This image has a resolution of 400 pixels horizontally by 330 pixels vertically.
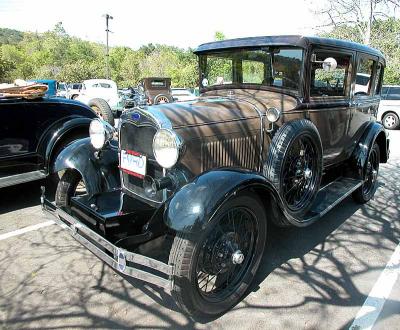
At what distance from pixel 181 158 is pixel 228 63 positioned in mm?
1788

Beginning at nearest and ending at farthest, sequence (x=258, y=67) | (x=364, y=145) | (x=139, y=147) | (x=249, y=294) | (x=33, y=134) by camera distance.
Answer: (x=249, y=294), (x=139, y=147), (x=258, y=67), (x=364, y=145), (x=33, y=134)

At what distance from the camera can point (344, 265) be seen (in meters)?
3.36

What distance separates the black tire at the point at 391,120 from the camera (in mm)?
13146

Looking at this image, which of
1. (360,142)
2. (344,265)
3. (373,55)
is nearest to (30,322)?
(344,265)

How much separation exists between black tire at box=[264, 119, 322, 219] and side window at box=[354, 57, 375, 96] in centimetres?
144

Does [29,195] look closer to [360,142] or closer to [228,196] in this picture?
[228,196]

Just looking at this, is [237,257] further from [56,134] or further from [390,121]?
[390,121]

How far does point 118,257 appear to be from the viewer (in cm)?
236

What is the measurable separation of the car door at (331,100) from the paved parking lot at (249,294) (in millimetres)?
944

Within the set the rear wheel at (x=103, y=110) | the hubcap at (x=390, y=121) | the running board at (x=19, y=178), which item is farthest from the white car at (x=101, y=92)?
the running board at (x=19, y=178)

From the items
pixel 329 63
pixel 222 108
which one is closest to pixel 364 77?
pixel 329 63

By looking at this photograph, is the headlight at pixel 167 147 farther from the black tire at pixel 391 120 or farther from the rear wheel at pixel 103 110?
the black tire at pixel 391 120

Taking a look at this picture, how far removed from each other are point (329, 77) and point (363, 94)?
108 cm

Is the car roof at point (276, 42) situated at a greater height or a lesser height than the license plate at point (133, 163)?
greater
